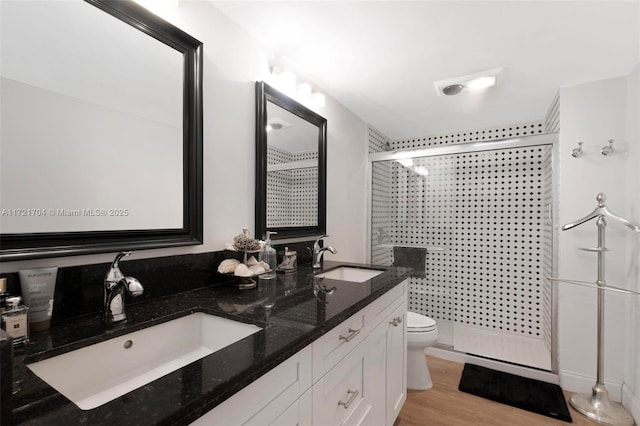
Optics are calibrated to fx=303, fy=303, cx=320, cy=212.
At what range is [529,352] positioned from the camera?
2.77 meters

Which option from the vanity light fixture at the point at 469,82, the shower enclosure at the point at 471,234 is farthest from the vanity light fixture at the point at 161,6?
the shower enclosure at the point at 471,234

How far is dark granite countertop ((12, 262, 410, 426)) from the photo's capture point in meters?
0.52

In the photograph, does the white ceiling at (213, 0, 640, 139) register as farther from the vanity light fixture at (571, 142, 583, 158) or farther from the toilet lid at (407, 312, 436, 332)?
the toilet lid at (407, 312, 436, 332)

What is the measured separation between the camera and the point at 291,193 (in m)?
2.05

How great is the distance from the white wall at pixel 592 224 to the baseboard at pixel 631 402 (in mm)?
51

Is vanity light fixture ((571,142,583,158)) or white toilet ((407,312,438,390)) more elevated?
vanity light fixture ((571,142,583,158))

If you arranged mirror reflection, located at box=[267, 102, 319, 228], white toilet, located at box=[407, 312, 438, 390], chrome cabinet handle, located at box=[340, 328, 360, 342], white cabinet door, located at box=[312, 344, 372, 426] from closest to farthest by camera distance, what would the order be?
white cabinet door, located at box=[312, 344, 372, 426] < chrome cabinet handle, located at box=[340, 328, 360, 342] < mirror reflection, located at box=[267, 102, 319, 228] < white toilet, located at box=[407, 312, 438, 390]

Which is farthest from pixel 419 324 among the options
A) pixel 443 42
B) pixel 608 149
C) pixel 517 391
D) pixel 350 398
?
pixel 443 42

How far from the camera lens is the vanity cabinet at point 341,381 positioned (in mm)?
723

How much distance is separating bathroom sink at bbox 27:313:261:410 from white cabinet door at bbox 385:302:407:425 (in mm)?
946

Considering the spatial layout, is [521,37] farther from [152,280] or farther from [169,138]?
[152,280]

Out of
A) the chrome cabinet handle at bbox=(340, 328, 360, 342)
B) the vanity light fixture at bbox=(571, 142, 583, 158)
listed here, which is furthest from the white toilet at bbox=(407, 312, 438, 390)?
the vanity light fixture at bbox=(571, 142, 583, 158)

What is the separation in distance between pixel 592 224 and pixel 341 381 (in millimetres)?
2268

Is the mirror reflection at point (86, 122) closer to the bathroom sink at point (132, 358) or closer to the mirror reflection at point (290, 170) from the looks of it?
the bathroom sink at point (132, 358)
